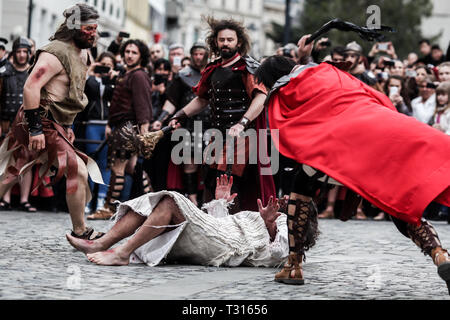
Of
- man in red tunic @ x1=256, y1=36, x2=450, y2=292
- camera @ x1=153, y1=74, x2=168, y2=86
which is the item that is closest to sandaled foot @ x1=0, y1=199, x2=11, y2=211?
camera @ x1=153, y1=74, x2=168, y2=86

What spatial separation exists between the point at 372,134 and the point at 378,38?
862 millimetres

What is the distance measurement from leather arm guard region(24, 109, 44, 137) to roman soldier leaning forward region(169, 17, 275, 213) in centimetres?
129

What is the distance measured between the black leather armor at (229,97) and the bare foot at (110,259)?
6.95ft

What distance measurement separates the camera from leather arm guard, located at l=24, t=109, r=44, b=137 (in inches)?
320

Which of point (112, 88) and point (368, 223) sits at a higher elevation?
point (112, 88)

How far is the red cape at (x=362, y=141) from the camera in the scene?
19.4 ft

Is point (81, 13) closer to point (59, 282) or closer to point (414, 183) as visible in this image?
point (59, 282)

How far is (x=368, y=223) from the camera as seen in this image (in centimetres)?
1303

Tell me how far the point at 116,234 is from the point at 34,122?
1.32 meters

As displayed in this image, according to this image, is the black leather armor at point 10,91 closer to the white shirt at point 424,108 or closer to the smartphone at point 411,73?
the white shirt at point 424,108

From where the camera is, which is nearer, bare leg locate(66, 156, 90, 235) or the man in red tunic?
the man in red tunic

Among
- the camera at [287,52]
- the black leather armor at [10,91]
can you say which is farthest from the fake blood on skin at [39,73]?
the camera at [287,52]

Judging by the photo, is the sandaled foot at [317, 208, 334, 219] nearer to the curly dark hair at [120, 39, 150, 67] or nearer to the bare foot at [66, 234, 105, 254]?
the curly dark hair at [120, 39, 150, 67]
